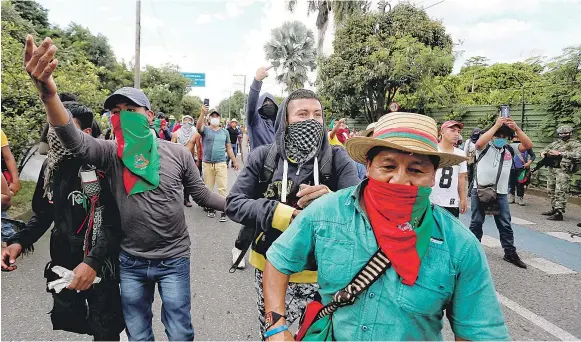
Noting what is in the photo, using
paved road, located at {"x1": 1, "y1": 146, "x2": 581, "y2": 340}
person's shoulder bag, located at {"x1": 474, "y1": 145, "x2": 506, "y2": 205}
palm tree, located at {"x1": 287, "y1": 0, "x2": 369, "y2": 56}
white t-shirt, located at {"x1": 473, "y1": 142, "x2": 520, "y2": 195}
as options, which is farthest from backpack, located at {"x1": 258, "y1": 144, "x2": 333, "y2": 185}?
palm tree, located at {"x1": 287, "y1": 0, "x2": 369, "y2": 56}

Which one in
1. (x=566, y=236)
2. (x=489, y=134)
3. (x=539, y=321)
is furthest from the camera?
(x=566, y=236)

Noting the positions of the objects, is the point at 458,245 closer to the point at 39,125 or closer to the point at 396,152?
the point at 396,152

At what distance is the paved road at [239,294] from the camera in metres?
3.28

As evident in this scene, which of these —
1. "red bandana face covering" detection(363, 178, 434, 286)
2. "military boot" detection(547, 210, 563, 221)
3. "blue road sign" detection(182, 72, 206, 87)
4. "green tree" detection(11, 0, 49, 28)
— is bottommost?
"military boot" detection(547, 210, 563, 221)

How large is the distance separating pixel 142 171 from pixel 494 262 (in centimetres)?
467

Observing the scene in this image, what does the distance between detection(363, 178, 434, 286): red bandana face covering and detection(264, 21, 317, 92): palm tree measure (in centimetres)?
3142

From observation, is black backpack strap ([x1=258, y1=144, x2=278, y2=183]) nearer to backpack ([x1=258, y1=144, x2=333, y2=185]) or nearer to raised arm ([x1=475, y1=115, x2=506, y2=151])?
backpack ([x1=258, y1=144, x2=333, y2=185])

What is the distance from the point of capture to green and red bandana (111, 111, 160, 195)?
225 centimetres

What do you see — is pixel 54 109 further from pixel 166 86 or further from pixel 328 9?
pixel 166 86

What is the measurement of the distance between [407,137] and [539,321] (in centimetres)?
321

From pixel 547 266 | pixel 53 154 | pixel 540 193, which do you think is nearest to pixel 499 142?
pixel 547 266

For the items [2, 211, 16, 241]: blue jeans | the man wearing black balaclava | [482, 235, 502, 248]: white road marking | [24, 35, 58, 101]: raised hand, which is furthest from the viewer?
[482, 235, 502, 248]: white road marking

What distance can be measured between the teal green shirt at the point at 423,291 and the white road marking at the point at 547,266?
14.7 feet

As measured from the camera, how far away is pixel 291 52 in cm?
3244
